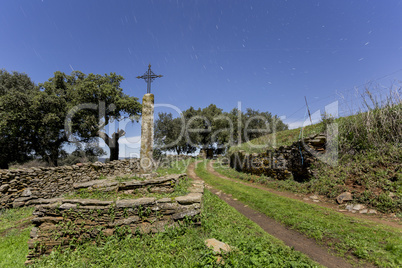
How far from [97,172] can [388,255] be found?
15.6 m

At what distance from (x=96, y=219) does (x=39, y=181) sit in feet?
29.1

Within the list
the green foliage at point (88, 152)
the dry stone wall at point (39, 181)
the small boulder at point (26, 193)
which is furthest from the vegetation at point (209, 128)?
the small boulder at point (26, 193)

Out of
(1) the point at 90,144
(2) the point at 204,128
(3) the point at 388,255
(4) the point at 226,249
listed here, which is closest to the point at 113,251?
(4) the point at 226,249

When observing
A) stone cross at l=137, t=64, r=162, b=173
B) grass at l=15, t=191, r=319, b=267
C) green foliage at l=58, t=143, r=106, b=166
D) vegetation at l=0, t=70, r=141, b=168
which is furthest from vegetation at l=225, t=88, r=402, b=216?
green foliage at l=58, t=143, r=106, b=166

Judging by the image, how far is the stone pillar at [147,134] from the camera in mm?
9664

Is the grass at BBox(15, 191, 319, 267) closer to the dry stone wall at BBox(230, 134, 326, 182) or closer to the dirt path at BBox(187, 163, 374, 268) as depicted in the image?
the dirt path at BBox(187, 163, 374, 268)

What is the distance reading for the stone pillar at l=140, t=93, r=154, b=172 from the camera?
9664mm

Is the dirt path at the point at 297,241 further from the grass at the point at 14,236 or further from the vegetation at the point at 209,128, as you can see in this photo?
the vegetation at the point at 209,128

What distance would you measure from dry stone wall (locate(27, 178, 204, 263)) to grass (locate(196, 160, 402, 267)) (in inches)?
145

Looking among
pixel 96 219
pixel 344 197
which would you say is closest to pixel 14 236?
pixel 96 219

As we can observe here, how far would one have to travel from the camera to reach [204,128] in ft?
146

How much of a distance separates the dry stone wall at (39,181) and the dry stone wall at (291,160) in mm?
10978

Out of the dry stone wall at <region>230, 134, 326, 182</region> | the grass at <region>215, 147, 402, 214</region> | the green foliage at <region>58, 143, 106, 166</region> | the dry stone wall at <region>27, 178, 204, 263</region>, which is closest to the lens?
the dry stone wall at <region>27, 178, 204, 263</region>

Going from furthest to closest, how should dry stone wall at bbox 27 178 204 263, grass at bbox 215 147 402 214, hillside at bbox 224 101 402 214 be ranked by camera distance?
1. hillside at bbox 224 101 402 214
2. grass at bbox 215 147 402 214
3. dry stone wall at bbox 27 178 204 263
